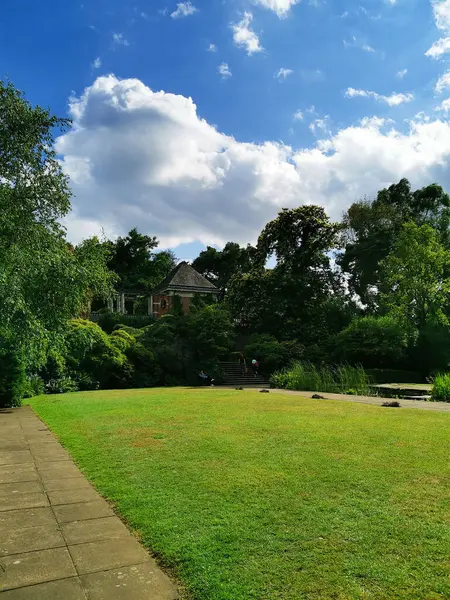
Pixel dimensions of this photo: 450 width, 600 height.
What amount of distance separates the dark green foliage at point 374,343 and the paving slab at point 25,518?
26.4 meters

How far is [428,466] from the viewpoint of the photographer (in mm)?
5227

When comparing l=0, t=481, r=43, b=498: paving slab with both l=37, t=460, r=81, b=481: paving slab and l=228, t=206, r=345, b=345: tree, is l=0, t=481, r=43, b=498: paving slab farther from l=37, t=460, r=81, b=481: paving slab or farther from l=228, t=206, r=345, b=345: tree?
l=228, t=206, r=345, b=345: tree

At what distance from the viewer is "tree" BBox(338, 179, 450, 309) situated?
3916cm

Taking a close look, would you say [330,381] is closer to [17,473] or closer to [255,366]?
[255,366]

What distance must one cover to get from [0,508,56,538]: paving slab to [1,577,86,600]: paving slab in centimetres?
106

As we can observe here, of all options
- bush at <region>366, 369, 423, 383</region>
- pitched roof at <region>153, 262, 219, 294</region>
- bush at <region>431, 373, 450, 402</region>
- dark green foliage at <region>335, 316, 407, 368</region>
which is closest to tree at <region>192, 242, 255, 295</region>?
pitched roof at <region>153, 262, 219, 294</region>

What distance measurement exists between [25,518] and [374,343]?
27.0 metres

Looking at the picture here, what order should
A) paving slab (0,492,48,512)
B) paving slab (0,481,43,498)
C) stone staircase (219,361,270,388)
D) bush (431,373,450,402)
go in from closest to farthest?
1. paving slab (0,492,48,512)
2. paving slab (0,481,43,498)
3. bush (431,373,450,402)
4. stone staircase (219,361,270,388)

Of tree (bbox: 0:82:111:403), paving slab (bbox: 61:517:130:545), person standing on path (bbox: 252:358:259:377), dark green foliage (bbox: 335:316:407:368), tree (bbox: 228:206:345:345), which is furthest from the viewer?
tree (bbox: 228:206:345:345)

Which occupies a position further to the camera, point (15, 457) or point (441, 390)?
point (441, 390)

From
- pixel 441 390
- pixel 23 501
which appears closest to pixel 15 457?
pixel 23 501

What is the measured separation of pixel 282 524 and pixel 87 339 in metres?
12.2

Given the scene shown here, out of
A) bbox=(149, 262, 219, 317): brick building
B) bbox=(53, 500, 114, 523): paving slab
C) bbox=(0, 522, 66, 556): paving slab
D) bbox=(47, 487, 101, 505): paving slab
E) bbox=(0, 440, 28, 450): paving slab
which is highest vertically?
bbox=(149, 262, 219, 317): brick building

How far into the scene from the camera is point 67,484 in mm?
4953
